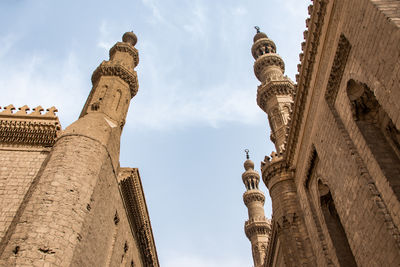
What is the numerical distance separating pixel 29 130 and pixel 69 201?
404 cm

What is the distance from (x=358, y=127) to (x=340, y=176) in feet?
4.18

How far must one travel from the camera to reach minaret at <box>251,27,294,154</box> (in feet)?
57.1

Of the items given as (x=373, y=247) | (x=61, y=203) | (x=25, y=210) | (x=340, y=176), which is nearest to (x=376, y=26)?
(x=340, y=176)

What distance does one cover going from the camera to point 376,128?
7273mm

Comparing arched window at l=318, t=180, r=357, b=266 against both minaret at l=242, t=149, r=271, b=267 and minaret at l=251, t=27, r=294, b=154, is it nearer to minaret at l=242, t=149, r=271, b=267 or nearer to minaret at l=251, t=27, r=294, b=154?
minaret at l=251, t=27, r=294, b=154

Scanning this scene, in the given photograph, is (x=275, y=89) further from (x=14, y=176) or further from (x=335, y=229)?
(x=14, y=176)

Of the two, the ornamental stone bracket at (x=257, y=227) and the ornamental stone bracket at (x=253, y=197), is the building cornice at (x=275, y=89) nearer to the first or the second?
the ornamental stone bracket at (x=257, y=227)

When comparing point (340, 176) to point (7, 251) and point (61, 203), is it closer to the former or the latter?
point (61, 203)

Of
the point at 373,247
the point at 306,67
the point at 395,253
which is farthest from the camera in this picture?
the point at 306,67

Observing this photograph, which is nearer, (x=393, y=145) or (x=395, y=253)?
(x=395, y=253)

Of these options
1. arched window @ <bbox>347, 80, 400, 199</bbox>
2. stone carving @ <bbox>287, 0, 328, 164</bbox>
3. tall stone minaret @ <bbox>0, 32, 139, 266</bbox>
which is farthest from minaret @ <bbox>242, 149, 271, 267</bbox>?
arched window @ <bbox>347, 80, 400, 199</bbox>

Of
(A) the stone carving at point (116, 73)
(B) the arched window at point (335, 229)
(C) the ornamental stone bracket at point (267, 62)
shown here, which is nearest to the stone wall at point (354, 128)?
(B) the arched window at point (335, 229)

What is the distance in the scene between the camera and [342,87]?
7.86m

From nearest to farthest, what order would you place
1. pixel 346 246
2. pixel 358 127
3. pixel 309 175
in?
pixel 358 127 → pixel 346 246 → pixel 309 175
